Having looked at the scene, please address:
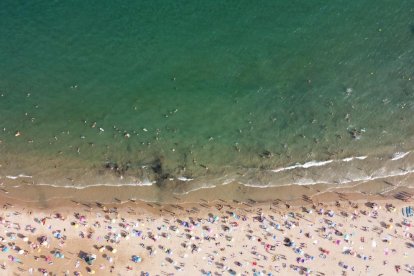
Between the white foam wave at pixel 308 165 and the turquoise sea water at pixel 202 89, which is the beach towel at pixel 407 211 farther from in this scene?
the white foam wave at pixel 308 165

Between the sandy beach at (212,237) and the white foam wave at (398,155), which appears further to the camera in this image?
the white foam wave at (398,155)

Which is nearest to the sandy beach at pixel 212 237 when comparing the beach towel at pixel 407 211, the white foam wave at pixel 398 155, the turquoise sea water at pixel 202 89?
the beach towel at pixel 407 211

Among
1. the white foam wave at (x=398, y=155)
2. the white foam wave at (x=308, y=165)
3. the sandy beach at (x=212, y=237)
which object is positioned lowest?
the sandy beach at (x=212, y=237)

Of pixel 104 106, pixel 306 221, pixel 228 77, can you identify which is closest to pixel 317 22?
pixel 228 77

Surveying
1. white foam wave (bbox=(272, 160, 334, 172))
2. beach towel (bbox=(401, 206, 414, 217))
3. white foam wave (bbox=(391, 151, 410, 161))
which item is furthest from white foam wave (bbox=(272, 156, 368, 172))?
beach towel (bbox=(401, 206, 414, 217))

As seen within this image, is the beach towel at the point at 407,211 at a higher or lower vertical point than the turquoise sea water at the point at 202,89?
lower

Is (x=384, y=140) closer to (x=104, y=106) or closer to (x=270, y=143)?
(x=270, y=143)

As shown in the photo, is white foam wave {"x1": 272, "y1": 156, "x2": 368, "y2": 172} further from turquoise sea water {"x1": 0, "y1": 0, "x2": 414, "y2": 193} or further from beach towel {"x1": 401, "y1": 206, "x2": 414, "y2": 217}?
beach towel {"x1": 401, "y1": 206, "x2": 414, "y2": 217}

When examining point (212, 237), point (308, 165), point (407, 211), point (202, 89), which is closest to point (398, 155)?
point (407, 211)
